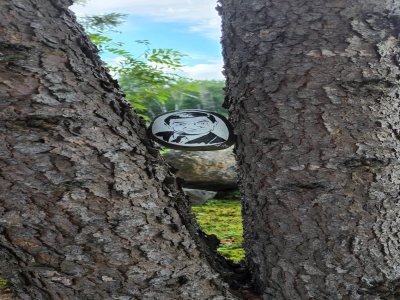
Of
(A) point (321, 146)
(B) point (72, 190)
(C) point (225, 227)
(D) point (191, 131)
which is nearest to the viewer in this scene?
(B) point (72, 190)

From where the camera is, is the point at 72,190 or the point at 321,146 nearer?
the point at 72,190

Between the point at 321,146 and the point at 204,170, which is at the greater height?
the point at 321,146

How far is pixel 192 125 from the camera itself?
1.34 meters

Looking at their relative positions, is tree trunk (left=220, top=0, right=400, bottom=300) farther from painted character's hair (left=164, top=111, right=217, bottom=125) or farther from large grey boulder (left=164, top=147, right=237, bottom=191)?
large grey boulder (left=164, top=147, right=237, bottom=191)

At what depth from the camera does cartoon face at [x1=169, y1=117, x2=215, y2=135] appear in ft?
4.36

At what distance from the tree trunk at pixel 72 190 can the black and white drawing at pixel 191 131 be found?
153 millimetres

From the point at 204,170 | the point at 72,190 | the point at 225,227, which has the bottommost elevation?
the point at 204,170

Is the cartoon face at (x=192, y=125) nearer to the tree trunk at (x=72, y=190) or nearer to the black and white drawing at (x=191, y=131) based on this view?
the black and white drawing at (x=191, y=131)

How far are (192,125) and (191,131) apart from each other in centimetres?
2

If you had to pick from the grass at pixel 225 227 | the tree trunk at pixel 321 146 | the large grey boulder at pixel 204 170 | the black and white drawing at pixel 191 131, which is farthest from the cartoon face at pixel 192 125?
the large grey boulder at pixel 204 170

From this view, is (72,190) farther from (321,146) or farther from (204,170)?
(204,170)

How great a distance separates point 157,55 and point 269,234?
3.38 metres

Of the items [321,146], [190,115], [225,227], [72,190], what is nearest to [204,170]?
[225,227]

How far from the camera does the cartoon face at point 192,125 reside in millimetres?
1328
